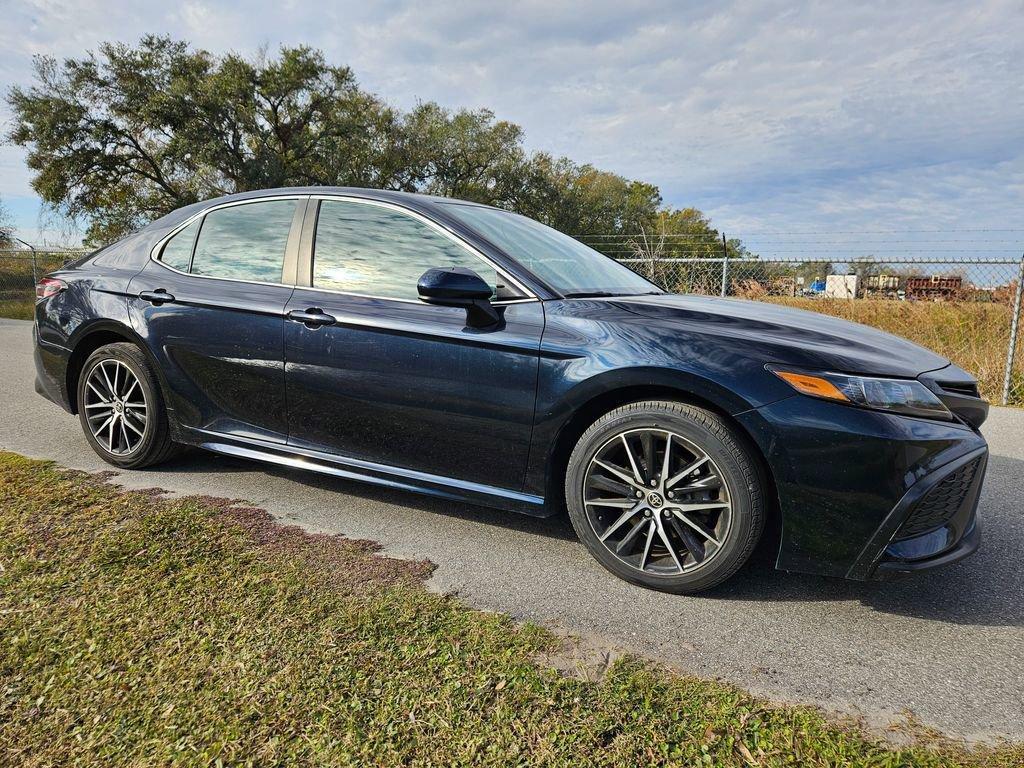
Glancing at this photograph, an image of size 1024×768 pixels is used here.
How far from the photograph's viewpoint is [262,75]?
99.6ft

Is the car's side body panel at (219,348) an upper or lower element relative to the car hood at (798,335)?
lower

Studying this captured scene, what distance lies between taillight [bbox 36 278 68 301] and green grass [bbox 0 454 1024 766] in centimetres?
201

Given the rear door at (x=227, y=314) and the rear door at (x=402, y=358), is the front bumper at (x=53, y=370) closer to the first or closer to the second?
the rear door at (x=227, y=314)

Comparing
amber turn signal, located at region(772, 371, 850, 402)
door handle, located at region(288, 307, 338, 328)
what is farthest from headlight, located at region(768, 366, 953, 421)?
door handle, located at region(288, 307, 338, 328)

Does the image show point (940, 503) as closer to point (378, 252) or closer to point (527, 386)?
point (527, 386)

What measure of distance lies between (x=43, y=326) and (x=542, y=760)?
13.3ft

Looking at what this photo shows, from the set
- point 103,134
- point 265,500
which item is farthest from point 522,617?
point 103,134

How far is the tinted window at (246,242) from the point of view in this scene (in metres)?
3.52

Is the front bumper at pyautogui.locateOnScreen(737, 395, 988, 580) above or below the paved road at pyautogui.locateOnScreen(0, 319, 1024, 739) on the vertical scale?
above

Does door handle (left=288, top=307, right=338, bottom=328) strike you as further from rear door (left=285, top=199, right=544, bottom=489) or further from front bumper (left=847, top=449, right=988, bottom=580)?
front bumper (left=847, top=449, right=988, bottom=580)

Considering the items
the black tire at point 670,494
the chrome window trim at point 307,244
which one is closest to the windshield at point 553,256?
the chrome window trim at point 307,244

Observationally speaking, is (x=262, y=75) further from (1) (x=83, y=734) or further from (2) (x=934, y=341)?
(1) (x=83, y=734)

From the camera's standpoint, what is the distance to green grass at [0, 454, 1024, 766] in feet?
5.64

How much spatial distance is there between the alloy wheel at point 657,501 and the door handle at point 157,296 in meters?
2.50
